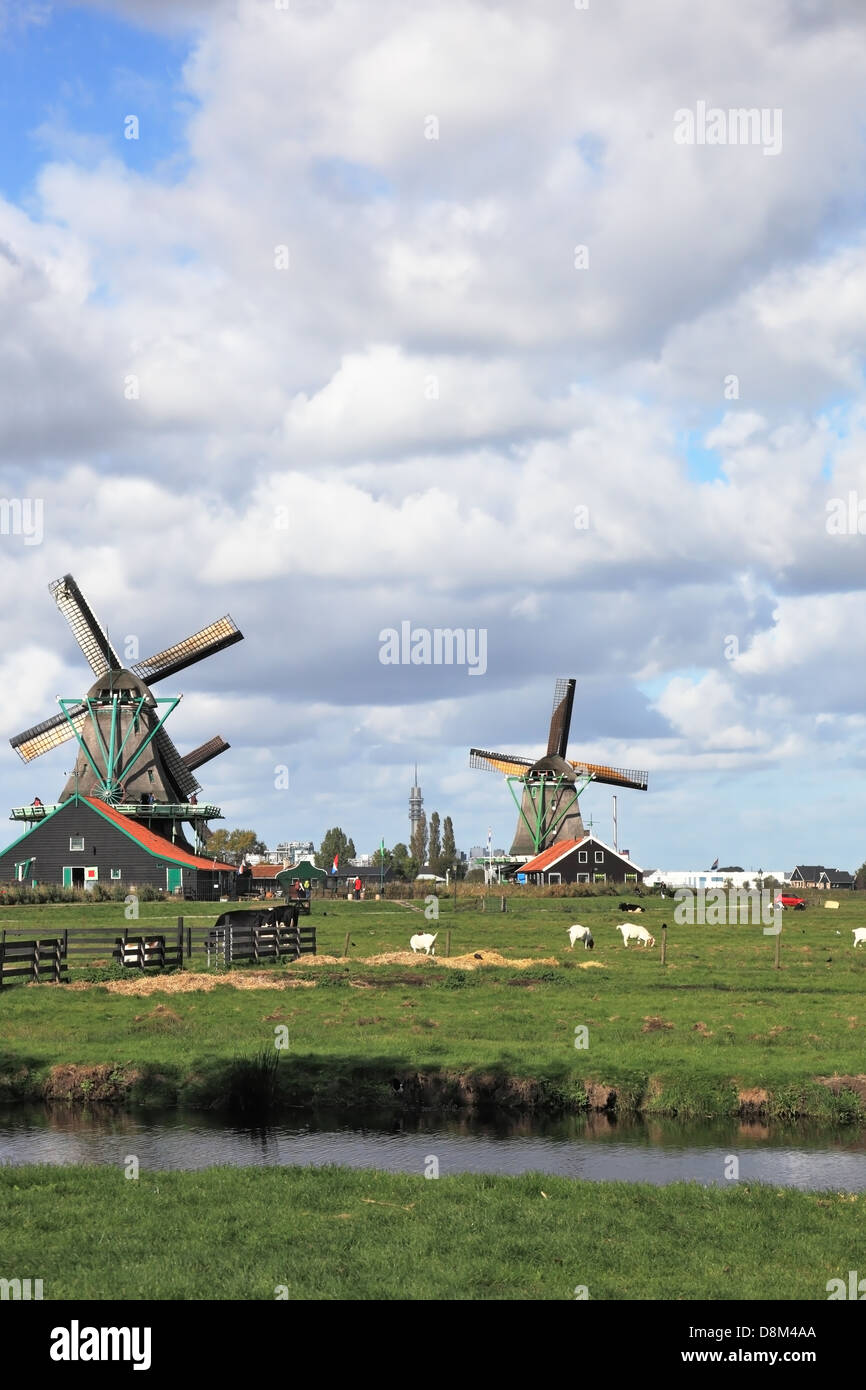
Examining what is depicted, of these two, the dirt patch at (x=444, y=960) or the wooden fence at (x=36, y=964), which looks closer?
the wooden fence at (x=36, y=964)

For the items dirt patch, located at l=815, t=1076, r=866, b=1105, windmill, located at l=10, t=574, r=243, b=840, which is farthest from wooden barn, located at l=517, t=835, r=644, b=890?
dirt patch, located at l=815, t=1076, r=866, b=1105

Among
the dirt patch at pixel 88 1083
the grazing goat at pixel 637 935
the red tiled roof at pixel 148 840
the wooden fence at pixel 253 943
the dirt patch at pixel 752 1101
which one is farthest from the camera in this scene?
the red tiled roof at pixel 148 840

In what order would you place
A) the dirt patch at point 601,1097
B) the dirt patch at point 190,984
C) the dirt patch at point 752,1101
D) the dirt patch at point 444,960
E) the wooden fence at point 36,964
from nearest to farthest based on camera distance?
the dirt patch at point 752,1101
the dirt patch at point 601,1097
the dirt patch at point 190,984
the wooden fence at point 36,964
the dirt patch at point 444,960

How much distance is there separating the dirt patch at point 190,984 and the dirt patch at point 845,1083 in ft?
53.2

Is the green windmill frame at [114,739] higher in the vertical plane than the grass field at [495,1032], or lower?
higher

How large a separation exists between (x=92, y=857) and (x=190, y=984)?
57104 millimetres

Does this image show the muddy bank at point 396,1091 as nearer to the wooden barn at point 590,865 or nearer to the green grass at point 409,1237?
the green grass at point 409,1237

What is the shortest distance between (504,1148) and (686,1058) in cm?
607

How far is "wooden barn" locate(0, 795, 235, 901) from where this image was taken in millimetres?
89688

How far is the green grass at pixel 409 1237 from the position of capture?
40.8ft

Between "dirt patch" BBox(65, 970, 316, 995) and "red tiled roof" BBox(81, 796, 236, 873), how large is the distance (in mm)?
53090

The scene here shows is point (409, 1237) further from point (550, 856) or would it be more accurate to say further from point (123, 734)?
point (550, 856)

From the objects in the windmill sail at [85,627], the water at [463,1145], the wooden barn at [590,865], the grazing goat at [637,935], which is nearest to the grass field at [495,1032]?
the water at [463,1145]

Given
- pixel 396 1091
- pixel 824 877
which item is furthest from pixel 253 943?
pixel 824 877
